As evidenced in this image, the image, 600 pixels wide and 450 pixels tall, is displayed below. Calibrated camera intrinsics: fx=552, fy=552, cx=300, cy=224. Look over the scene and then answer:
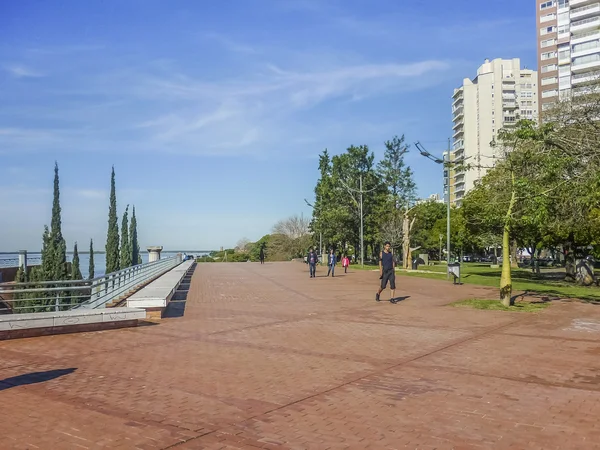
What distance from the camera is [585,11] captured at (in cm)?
7500

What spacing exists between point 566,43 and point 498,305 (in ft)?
247

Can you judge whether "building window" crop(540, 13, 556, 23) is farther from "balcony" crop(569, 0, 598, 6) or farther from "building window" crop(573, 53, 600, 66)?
"building window" crop(573, 53, 600, 66)

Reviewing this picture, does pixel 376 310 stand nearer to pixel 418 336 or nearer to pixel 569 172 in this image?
pixel 418 336

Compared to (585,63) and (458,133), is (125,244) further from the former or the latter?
(458,133)

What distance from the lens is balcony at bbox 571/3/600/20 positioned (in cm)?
7402

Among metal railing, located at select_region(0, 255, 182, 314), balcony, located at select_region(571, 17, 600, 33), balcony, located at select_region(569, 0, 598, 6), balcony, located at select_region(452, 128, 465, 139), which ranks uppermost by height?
balcony, located at select_region(569, 0, 598, 6)

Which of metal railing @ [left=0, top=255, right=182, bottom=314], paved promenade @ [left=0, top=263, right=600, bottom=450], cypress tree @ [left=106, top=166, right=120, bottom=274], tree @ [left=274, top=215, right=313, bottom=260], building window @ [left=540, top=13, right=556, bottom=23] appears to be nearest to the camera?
paved promenade @ [left=0, top=263, right=600, bottom=450]

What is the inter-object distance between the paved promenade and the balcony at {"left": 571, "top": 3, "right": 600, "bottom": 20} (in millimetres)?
76916

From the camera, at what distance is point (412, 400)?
236 inches

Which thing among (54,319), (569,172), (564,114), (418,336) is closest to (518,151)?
(569,172)

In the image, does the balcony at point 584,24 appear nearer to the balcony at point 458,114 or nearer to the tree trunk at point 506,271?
the balcony at point 458,114

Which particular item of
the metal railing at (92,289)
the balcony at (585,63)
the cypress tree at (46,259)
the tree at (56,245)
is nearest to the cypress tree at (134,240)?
the tree at (56,245)

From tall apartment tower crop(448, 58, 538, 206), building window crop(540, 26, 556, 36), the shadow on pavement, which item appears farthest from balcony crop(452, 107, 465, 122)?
the shadow on pavement

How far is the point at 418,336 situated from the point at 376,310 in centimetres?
421
